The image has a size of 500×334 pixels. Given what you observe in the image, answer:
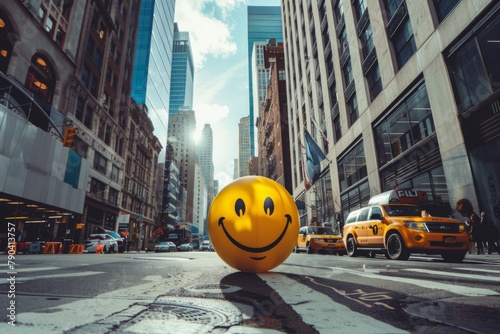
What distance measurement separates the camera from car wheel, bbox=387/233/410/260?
27.3 feet

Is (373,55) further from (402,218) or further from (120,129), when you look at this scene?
(120,129)

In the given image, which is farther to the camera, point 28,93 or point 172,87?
point 172,87

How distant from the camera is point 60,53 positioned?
87.9ft

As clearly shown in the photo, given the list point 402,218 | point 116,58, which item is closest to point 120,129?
point 116,58

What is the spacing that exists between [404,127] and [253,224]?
1495 centimetres

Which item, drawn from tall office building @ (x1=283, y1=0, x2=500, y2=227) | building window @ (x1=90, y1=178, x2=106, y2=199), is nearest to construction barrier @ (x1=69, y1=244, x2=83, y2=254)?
building window @ (x1=90, y1=178, x2=106, y2=199)

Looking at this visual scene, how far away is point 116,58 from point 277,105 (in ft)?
95.0

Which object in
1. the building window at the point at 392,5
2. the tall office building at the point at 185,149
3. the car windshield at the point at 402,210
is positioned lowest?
the car windshield at the point at 402,210

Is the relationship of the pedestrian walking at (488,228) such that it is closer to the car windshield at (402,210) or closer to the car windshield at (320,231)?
the car windshield at (402,210)

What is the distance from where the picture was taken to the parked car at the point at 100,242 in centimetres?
2135

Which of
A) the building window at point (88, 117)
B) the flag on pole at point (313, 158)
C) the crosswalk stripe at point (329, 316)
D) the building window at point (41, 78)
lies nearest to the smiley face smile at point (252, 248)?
the crosswalk stripe at point (329, 316)

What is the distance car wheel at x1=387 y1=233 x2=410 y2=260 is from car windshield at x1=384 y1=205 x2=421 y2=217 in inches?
35.4

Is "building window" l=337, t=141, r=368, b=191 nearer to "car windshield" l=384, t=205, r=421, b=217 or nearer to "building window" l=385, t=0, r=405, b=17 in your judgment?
"building window" l=385, t=0, r=405, b=17

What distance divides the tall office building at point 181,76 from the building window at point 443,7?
6168 inches
